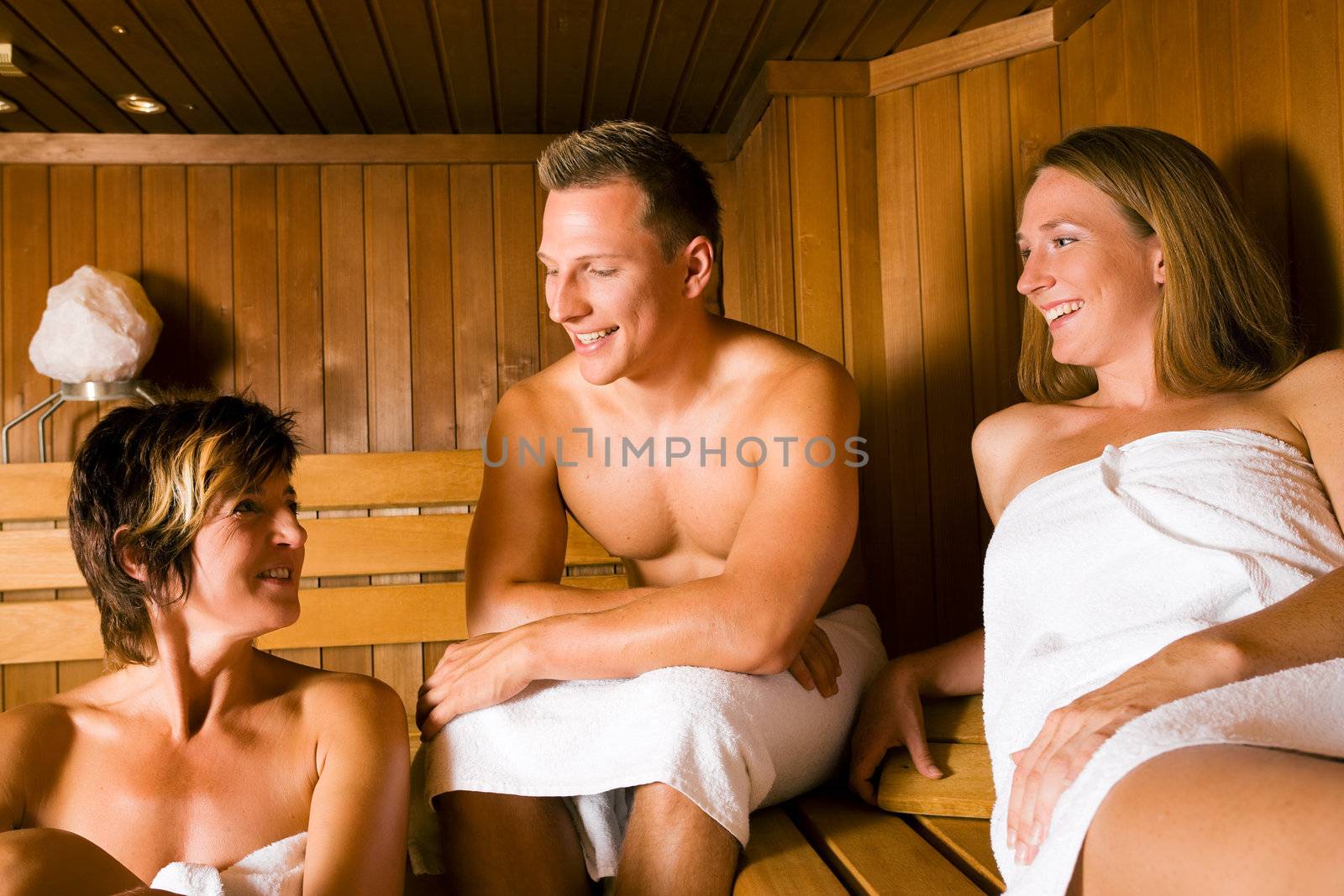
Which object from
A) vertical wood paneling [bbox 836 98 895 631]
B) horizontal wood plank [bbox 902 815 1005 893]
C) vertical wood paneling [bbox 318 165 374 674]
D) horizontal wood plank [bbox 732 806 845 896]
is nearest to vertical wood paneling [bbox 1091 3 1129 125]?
vertical wood paneling [bbox 836 98 895 631]

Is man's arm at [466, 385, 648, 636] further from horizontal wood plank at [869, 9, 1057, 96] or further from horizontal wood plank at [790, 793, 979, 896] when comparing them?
horizontal wood plank at [869, 9, 1057, 96]

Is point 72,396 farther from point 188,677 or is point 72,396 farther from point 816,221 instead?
point 816,221

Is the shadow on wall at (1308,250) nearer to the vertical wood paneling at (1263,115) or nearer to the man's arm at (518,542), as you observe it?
the vertical wood paneling at (1263,115)

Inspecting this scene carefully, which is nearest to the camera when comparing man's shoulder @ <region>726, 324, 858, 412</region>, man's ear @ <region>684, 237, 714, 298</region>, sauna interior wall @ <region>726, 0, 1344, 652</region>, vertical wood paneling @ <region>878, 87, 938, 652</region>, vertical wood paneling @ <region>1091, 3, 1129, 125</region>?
man's shoulder @ <region>726, 324, 858, 412</region>

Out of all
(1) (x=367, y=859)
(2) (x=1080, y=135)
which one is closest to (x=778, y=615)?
(1) (x=367, y=859)

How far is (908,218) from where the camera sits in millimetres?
2850

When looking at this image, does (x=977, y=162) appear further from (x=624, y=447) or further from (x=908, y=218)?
(x=624, y=447)

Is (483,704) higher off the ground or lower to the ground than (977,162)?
lower

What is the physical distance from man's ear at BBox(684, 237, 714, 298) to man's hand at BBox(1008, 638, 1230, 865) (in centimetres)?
106

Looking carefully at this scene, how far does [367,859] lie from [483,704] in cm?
30

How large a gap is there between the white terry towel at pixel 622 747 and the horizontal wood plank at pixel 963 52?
5.93 ft

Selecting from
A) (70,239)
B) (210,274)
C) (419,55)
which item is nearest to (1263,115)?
(419,55)

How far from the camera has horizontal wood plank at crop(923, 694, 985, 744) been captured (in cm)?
171

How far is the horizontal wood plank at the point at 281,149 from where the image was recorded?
11.0 ft
